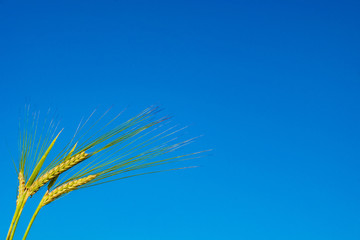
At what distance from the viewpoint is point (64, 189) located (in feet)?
7.56

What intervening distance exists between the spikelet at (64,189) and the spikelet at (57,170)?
84mm

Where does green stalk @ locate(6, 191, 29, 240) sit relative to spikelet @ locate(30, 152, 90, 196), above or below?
below

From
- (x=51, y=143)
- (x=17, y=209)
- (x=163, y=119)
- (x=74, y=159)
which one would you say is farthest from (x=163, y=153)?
(x=17, y=209)

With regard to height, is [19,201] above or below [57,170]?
below

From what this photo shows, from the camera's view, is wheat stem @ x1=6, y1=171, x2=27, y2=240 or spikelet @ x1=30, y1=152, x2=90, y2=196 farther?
spikelet @ x1=30, y1=152, x2=90, y2=196

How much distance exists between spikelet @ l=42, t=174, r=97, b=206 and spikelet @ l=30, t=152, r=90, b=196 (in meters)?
0.08

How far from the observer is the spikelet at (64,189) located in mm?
2277

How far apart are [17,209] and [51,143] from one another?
1.54ft

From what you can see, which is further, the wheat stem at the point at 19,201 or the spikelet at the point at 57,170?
the spikelet at the point at 57,170

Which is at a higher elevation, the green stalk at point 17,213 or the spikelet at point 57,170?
the spikelet at point 57,170

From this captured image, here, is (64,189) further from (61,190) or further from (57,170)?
(57,170)

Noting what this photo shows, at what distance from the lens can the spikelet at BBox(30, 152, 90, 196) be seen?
2.31 metres

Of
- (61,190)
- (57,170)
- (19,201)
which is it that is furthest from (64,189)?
(19,201)

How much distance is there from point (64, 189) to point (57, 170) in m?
0.13
